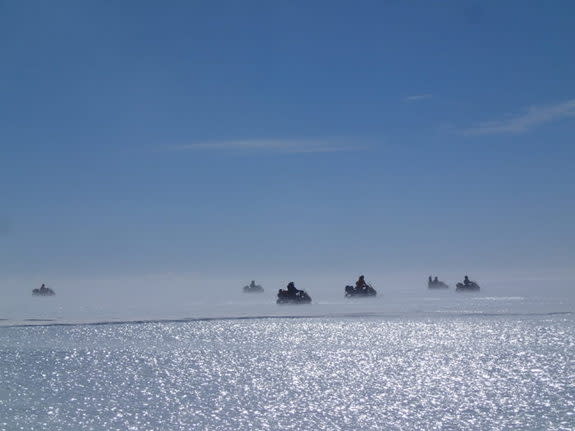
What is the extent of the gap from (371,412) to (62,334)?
202 feet

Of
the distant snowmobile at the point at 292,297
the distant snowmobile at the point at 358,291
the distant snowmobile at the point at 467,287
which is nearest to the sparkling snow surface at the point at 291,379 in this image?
the distant snowmobile at the point at 292,297

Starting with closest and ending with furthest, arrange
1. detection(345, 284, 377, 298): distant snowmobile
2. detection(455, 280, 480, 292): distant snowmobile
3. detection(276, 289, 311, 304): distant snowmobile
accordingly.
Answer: detection(276, 289, 311, 304): distant snowmobile < detection(345, 284, 377, 298): distant snowmobile < detection(455, 280, 480, 292): distant snowmobile

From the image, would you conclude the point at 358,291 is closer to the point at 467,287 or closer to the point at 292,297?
the point at 292,297

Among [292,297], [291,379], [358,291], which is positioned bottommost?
[291,379]

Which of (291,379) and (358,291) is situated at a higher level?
(358,291)

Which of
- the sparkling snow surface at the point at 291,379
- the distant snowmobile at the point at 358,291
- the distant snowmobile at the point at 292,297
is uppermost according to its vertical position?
the distant snowmobile at the point at 358,291

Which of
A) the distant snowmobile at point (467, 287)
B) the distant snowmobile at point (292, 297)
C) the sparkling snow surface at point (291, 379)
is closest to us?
the sparkling snow surface at point (291, 379)

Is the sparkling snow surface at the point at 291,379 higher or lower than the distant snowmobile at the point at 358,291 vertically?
lower

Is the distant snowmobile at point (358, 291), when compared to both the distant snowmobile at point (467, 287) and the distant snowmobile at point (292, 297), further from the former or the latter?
the distant snowmobile at point (467, 287)

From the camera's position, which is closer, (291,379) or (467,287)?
(291,379)

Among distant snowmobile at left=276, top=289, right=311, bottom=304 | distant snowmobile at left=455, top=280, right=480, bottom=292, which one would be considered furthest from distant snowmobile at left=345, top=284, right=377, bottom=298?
distant snowmobile at left=455, top=280, right=480, bottom=292

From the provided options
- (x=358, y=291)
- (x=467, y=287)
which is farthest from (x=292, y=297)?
(x=467, y=287)

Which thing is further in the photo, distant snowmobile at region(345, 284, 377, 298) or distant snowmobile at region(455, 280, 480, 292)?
distant snowmobile at region(455, 280, 480, 292)

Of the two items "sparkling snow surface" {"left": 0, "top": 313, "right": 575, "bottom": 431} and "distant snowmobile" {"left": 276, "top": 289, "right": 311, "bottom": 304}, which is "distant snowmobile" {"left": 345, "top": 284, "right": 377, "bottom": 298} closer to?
"distant snowmobile" {"left": 276, "top": 289, "right": 311, "bottom": 304}
